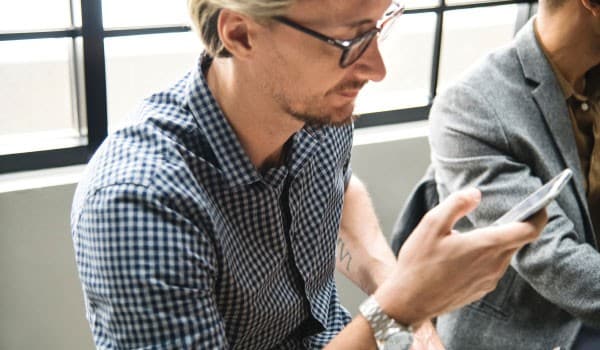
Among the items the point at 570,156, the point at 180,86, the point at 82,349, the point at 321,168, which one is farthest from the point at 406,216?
the point at 82,349

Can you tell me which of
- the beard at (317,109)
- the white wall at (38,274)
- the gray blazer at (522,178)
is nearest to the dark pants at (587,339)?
the gray blazer at (522,178)

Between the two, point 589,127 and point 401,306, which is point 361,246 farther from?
point 589,127

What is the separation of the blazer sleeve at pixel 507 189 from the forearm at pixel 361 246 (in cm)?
23

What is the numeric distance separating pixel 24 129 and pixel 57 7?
313mm

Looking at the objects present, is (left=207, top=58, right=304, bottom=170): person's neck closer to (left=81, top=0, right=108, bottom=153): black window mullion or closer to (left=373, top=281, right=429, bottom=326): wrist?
(left=373, top=281, right=429, bottom=326): wrist

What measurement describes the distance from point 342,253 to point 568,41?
2.12 feet

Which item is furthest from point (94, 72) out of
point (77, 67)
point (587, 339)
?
point (587, 339)

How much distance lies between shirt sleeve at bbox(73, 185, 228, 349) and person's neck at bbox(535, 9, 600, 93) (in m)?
0.96

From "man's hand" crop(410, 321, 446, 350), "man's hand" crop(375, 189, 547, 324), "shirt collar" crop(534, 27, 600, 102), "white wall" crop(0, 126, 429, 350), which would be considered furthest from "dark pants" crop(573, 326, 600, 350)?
"white wall" crop(0, 126, 429, 350)

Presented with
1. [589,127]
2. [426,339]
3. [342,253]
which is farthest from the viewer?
[589,127]

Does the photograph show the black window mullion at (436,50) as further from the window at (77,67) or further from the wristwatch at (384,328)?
the wristwatch at (384,328)

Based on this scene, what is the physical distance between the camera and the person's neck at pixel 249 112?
122 cm

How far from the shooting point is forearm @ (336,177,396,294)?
Answer: 1561 mm

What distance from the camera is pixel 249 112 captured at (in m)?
1.24
